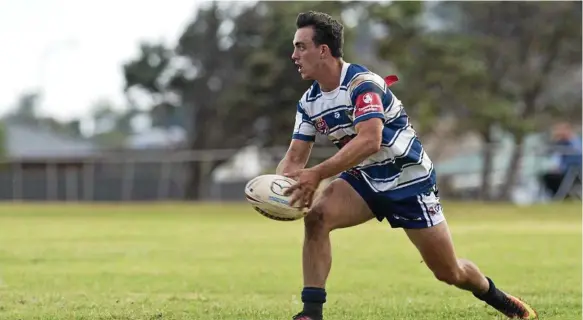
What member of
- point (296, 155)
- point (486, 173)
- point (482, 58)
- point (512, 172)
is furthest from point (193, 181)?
point (296, 155)

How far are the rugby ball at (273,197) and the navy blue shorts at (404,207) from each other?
507 millimetres

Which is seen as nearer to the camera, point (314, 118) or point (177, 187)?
point (314, 118)

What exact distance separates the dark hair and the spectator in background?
31.2 m

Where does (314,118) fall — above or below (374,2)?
below

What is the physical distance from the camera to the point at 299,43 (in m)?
7.29

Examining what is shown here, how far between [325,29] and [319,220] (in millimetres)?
1334

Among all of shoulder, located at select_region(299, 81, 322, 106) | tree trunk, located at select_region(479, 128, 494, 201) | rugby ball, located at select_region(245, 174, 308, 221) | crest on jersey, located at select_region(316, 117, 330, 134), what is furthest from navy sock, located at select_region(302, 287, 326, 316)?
tree trunk, located at select_region(479, 128, 494, 201)

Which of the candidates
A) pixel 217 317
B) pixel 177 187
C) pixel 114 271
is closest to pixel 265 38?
pixel 177 187

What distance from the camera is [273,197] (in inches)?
284

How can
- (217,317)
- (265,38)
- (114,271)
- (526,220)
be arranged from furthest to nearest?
1. (265,38)
2. (526,220)
3. (114,271)
4. (217,317)

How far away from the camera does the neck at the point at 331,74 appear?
7.26 m

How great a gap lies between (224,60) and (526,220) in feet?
98.6

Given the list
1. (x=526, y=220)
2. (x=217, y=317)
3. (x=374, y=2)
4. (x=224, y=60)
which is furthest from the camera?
(x=224, y=60)

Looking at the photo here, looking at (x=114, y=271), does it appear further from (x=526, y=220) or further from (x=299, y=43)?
(x=526, y=220)
